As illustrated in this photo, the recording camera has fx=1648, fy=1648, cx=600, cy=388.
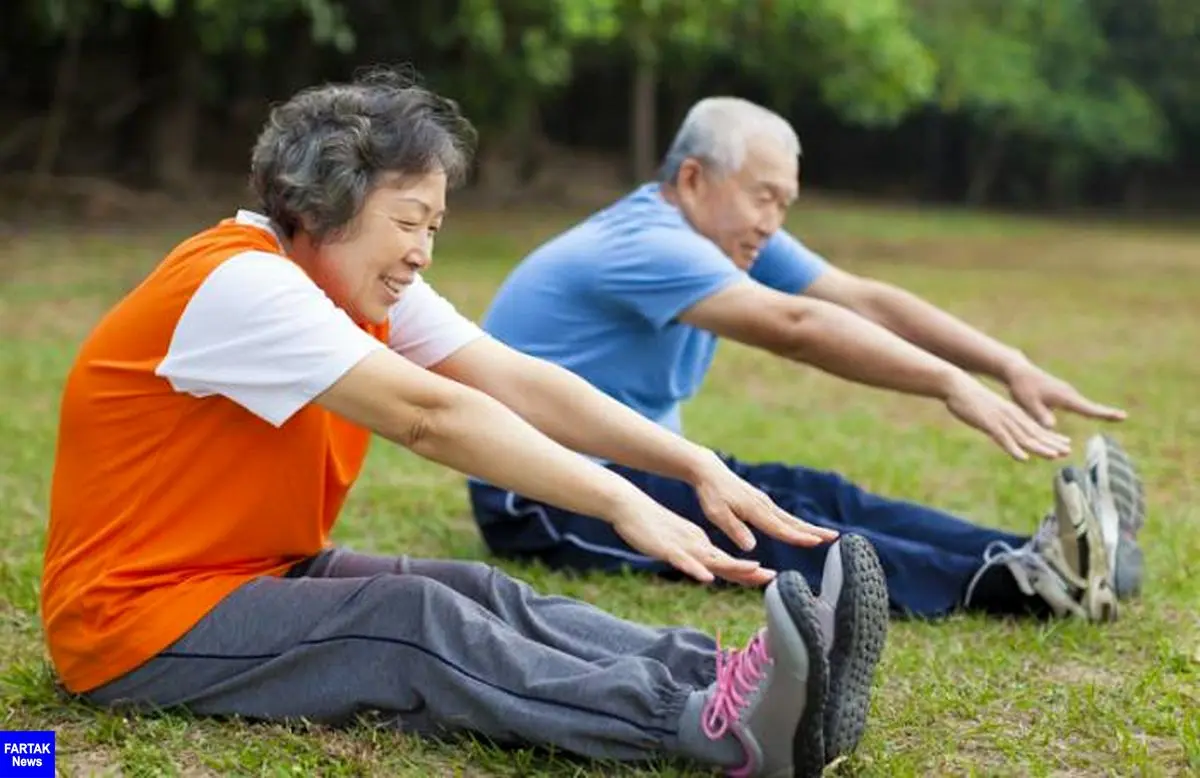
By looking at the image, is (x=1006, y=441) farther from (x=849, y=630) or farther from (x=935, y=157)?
(x=935, y=157)

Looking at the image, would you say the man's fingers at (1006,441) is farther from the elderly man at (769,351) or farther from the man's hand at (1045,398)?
the man's hand at (1045,398)

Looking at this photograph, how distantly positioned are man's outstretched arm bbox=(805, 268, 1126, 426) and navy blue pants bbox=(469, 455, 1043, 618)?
0.37m

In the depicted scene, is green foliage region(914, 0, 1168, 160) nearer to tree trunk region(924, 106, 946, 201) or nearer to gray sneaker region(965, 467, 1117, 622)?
tree trunk region(924, 106, 946, 201)

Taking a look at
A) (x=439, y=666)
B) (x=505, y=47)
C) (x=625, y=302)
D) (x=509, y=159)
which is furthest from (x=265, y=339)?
(x=509, y=159)

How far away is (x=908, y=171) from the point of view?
31.4m

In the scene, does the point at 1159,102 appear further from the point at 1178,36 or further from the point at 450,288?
the point at 450,288

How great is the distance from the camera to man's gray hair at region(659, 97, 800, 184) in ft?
14.6

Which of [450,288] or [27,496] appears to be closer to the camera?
[27,496]

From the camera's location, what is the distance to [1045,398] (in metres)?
4.25

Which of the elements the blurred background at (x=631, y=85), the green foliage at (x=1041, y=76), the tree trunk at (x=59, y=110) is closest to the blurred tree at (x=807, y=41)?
the blurred background at (x=631, y=85)

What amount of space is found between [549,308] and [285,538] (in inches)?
61.6

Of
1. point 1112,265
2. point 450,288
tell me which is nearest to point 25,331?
point 450,288

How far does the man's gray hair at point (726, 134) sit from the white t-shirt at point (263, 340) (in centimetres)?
187

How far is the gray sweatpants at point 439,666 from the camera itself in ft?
9.16
